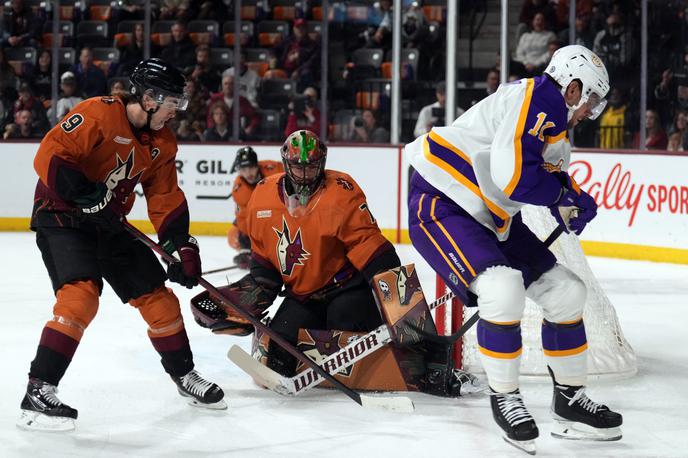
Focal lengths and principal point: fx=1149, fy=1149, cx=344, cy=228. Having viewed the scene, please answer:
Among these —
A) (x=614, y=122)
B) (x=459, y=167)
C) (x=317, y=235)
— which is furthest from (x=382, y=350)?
(x=614, y=122)

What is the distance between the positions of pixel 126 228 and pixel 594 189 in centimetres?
487

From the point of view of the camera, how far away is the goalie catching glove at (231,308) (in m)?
3.65

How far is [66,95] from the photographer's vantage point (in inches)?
359

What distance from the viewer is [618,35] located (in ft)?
26.8

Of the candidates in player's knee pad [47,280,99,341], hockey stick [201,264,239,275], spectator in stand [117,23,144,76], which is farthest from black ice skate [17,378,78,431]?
spectator in stand [117,23,144,76]

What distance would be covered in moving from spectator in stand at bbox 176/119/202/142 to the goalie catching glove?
518cm

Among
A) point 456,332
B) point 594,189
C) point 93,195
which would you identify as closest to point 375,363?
point 456,332

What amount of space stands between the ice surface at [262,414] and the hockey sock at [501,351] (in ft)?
0.61

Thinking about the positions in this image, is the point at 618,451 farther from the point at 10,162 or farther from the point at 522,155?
the point at 10,162

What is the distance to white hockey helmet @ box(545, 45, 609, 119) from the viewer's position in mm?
2967

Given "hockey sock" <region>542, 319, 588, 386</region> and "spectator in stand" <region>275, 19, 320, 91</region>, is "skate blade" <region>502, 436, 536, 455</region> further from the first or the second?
"spectator in stand" <region>275, 19, 320, 91</region>

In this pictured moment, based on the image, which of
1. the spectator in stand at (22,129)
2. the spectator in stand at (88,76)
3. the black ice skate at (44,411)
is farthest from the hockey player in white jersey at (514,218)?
the spectator in stand at (88,76)

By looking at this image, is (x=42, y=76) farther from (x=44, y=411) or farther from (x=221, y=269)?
(x=44, y=411)

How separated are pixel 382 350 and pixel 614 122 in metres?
4.81
